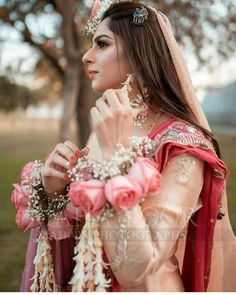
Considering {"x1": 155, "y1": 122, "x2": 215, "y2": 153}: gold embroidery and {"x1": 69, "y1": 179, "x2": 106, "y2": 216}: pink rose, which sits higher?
{"x1": 155, "y1": 122, "x2": 215, "y2": 153}: gold embroidery

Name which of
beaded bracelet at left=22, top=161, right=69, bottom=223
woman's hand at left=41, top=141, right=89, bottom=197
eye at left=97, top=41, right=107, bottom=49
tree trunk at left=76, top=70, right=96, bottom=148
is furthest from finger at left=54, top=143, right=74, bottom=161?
Result: tree trunk at left=76, top=70, right=96, bottom=148

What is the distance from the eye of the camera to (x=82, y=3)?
302 inches

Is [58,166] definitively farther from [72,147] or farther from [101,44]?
[101,44]

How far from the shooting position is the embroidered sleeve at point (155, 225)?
1.24m

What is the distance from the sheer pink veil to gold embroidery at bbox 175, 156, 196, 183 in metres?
0.26

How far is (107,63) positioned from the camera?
1534 millimetres

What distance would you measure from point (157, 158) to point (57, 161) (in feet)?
1.11

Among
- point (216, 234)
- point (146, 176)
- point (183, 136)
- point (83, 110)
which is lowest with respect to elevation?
point (216, 234)

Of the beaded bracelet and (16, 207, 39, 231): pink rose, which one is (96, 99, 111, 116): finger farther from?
(16, 207, 39, 231): pink rose

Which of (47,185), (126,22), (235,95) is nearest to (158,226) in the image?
(47,185)

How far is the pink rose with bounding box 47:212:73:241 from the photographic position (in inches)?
61.2

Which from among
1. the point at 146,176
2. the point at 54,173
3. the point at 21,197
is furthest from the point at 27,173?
the point at 146,176

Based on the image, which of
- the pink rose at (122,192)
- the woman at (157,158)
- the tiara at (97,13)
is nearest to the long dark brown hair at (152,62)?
the woman at (157,158)

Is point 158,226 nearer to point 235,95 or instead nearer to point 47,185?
point 47,185
